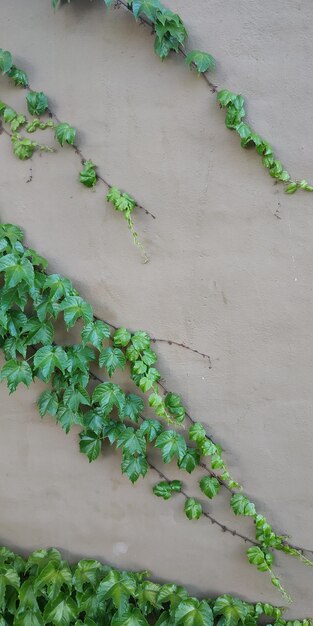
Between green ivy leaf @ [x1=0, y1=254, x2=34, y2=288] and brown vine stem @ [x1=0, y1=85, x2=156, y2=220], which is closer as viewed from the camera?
green ivy leaf @ [x1=0, y1=254, x2=34, y2=288]

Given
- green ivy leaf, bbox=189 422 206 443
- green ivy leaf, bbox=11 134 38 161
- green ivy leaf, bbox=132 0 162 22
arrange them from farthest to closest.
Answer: green ivy leaf, bbox=11 134 38 161 < green ivy leaf, bbox=189 422 206 443 < green ivy leaf, bbox=132 0 162 22

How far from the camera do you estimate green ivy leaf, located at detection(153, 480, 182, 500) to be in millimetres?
2221

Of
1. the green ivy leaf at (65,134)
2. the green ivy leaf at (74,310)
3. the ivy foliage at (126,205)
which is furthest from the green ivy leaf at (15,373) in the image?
the green ivy leaf at (65,134)

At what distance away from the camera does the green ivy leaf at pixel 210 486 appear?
2158mm

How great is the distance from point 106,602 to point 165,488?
521 millimetres

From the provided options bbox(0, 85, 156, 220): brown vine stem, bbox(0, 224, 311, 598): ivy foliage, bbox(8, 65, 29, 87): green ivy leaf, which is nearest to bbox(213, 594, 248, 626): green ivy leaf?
bbox(0, 224, 311, 598): ivy foliage

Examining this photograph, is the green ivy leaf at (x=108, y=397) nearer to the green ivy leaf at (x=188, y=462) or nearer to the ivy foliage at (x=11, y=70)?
the green ivy leaf at (x=188, y=462)

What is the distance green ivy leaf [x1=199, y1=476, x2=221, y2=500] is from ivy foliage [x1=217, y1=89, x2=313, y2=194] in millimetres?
1184

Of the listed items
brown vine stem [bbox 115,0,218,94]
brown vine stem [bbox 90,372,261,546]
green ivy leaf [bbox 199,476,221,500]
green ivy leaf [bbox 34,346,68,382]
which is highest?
brown vine stem [bbox 115,0,218,94]

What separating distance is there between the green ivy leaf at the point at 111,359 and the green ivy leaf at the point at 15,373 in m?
0.31

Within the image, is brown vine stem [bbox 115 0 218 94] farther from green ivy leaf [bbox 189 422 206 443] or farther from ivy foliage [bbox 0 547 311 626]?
ivy foliage [bbox 0 547 311 626]

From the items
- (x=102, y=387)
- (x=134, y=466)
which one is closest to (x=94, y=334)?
(x=102, y=387)

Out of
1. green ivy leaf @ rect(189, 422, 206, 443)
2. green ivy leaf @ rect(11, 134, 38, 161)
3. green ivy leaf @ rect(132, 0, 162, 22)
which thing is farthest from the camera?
green ivy leaf @ rect(11, 134, 38, 161)

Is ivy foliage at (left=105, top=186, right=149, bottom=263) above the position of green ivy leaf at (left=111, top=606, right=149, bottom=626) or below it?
above
